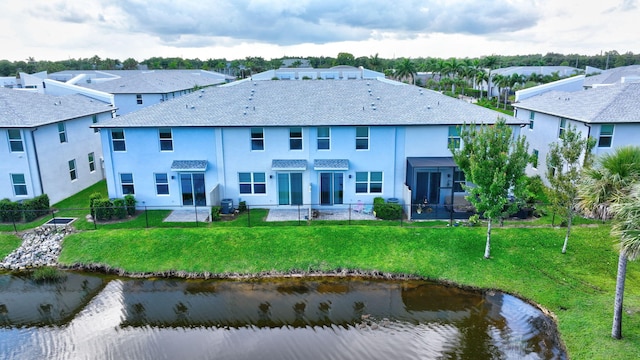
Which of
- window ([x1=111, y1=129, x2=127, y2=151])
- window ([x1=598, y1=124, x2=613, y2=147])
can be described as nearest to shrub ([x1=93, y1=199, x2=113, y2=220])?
window ([x1=111, y1=129, x2=127, y2=151])

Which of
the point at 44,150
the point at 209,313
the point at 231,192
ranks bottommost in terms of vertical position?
the point at 209,313

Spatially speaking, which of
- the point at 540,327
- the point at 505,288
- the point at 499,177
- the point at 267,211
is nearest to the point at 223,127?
the point at 267,211

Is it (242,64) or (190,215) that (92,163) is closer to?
(190,215)

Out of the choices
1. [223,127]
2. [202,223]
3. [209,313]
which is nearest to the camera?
[209,313]

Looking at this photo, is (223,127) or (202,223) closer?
(202,223)

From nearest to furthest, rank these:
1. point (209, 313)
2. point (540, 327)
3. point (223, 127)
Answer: point (540, 327)
point (209, 313)
point (223, 127)

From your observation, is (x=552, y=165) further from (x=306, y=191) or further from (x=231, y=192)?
(x=231, y=192)

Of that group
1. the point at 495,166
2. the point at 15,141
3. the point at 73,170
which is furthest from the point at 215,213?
the point at 495,166
